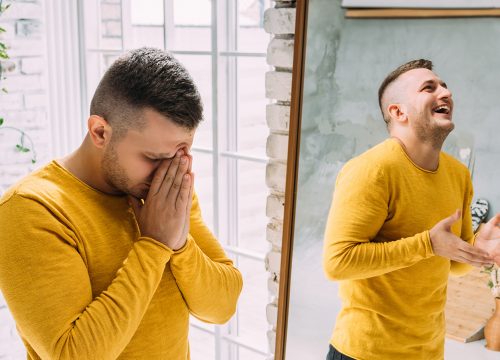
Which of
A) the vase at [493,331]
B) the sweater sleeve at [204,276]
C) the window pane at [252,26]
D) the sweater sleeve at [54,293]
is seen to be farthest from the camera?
the window pane at [252,26]

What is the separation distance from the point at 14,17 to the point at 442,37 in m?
1.94

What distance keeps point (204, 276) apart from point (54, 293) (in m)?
0.36

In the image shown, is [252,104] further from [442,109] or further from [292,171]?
[442,109]

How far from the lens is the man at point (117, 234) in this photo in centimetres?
113

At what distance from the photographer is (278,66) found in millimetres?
1880

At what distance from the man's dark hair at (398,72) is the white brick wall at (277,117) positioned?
1.20 feet

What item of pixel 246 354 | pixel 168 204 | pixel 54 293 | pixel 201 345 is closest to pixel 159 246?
pixel 168 204

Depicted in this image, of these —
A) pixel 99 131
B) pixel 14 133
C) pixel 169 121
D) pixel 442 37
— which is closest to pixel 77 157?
pixel 99 131

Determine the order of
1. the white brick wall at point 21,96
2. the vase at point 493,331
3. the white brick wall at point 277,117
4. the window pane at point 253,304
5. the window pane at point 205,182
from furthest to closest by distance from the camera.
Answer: the white brick wall at point 21,96, the window pane at point 205,182, the window pane at point 253,304, the white brick wall at point 277,117, the vase at point 493,331

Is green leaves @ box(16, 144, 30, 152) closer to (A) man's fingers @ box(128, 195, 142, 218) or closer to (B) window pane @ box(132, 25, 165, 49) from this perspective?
(B) window pane @ box(132, 25, 165, 49)

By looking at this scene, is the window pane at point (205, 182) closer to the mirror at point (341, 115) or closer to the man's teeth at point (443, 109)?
the mirror at point (341, 115)

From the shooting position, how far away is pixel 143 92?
4.02ft

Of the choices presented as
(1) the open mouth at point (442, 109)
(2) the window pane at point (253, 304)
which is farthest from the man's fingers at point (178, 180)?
(2) the window pane at point (253, 304)

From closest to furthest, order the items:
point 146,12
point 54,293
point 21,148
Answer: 1. point 54,293
2. point 146,12
3. point 21,148
